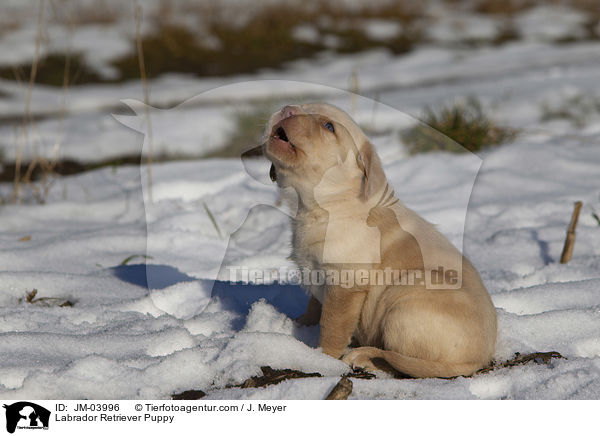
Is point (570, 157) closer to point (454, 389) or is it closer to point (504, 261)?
point (504, 261)

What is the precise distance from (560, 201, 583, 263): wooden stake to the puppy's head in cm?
127

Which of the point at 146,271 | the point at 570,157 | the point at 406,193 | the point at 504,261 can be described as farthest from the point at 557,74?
the point at 146,271

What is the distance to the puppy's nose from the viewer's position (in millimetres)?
2188

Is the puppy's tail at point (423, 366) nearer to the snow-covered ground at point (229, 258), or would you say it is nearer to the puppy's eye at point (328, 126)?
the snow-covered ground at point (229, 258)

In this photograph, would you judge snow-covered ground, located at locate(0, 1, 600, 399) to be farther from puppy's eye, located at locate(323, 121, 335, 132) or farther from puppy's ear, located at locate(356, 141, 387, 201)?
puppy's ear, located at locate(356, 141, 387, 201)

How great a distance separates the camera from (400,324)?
2.04 m

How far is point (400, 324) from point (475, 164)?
8.85 feet

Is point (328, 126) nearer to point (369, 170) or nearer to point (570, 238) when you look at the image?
point (369, 170)

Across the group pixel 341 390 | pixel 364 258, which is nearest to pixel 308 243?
pixel 364 258

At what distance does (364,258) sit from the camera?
85.9 inches
